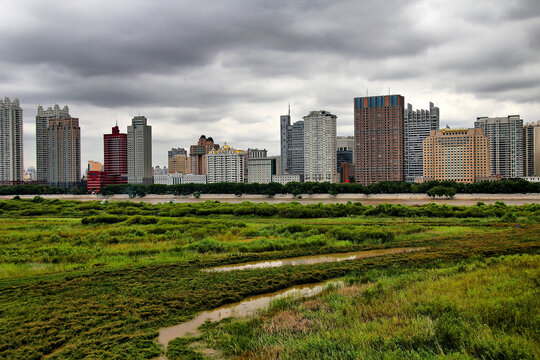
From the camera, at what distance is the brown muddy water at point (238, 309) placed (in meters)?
13.1

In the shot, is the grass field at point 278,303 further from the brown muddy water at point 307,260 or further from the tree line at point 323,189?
the tree line at point 323,189

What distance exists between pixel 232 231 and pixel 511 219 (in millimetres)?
34715

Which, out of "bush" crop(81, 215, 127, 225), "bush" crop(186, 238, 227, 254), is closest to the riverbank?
"bush" crop(81, 215, 127, 225)

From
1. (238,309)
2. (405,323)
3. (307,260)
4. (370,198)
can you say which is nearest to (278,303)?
(238,309)

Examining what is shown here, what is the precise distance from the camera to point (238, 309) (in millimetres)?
15820

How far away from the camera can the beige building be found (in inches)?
6718

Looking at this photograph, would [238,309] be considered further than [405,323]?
Yes

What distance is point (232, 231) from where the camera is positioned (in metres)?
39.7

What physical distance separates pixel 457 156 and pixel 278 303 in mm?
178589

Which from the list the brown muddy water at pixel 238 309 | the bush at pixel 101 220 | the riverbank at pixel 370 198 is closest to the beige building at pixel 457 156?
the riverbank at pixel 370 198

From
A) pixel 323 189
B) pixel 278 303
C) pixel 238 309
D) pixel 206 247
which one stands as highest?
pixel 323 189

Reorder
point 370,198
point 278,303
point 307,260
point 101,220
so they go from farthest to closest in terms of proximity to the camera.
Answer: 1. point 370,198
2. point 101,220
3. point 307,260
4. point 278,303

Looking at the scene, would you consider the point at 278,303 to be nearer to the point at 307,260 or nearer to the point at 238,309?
the point at 238,309

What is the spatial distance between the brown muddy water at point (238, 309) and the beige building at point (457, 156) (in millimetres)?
172957
